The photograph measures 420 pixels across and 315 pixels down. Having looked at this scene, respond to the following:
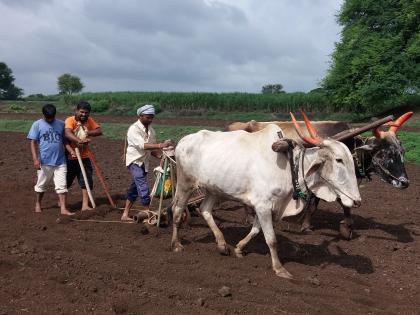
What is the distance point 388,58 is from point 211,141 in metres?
23.9

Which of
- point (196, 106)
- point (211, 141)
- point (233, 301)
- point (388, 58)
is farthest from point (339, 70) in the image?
point (233, 301)

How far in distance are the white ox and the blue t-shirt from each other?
8.31ft

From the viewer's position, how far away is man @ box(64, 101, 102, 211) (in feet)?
25.8

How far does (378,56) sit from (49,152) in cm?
2320

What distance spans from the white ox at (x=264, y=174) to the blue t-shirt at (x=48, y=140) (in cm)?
253

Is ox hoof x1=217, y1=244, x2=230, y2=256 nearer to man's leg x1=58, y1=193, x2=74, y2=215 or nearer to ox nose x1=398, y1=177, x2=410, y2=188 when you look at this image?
ox nose x1=398, y1=177, x2=410, y2=188

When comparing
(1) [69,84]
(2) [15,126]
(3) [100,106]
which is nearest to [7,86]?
(1) [69,84]

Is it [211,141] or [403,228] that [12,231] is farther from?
[403,228]

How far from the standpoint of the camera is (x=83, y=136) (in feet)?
26.0

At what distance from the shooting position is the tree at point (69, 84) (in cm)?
9056

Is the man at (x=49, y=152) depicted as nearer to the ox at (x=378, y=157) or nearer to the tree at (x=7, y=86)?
the ox at (x=378, y=157)

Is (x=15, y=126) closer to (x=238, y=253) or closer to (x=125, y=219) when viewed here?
(x=125, y=219)

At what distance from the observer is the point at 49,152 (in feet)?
25.5

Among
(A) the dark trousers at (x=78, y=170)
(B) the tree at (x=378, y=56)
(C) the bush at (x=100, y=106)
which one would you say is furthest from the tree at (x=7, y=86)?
(A) the dark trousers at (x=78, y=170)
